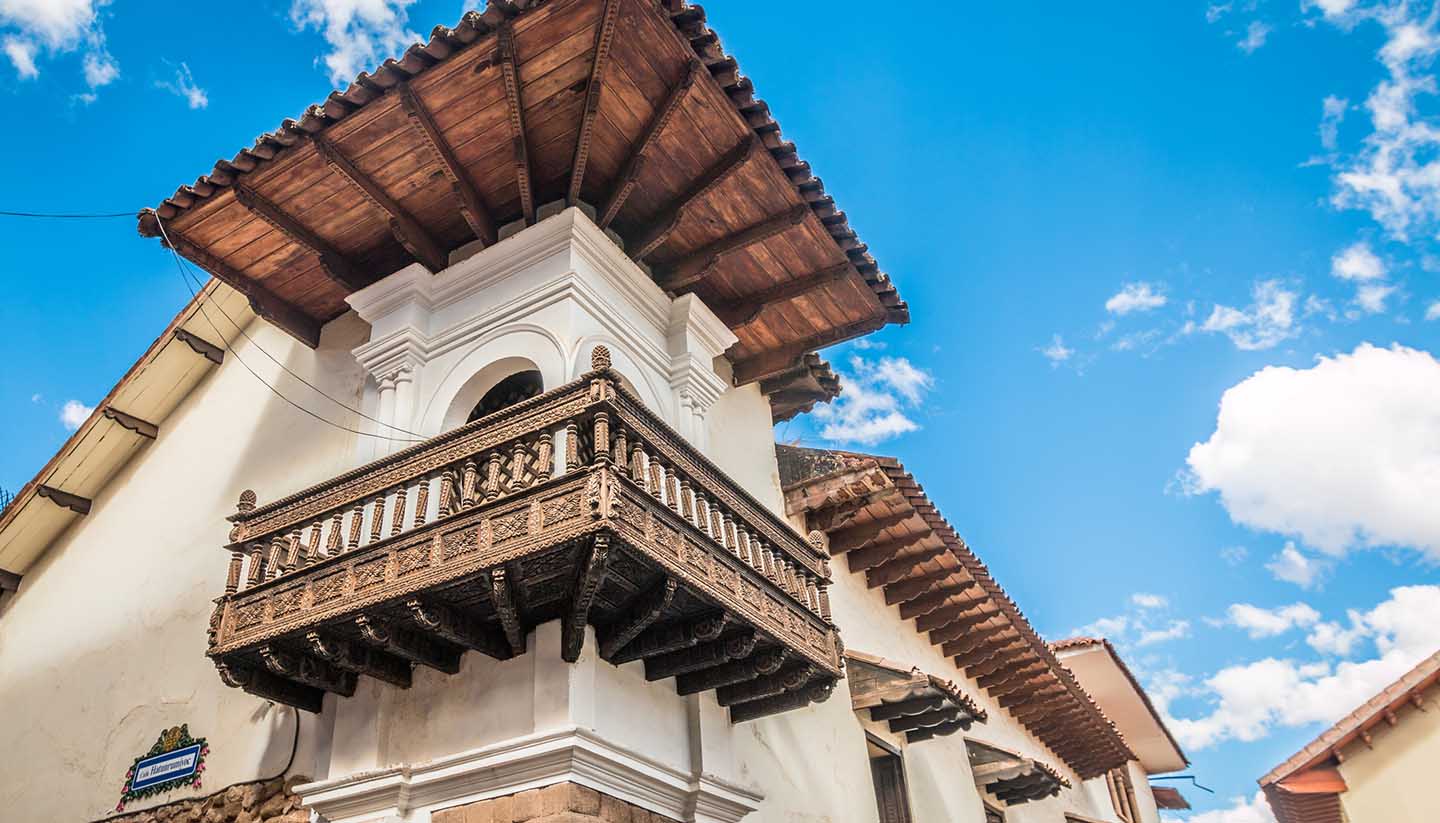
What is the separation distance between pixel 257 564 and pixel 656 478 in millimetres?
2559

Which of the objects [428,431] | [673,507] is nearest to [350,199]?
[428,431]

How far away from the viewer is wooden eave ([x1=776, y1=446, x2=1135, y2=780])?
9.27 m

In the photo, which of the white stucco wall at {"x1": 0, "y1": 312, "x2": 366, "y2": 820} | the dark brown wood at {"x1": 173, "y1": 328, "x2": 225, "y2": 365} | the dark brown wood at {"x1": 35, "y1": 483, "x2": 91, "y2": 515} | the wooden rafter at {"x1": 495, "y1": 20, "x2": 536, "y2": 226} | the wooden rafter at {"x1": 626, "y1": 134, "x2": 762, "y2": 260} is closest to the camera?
the wooden rafter at {"x1": 495, "y1": 20, "x2": 536, "y2": 226}

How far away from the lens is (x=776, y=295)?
8.31m

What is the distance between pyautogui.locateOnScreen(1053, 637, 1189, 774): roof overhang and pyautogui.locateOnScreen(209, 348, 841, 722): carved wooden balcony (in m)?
11.0

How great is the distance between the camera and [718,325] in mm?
8102

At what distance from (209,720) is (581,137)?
4.69 m

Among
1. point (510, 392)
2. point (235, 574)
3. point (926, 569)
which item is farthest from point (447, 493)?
point (926, 569)

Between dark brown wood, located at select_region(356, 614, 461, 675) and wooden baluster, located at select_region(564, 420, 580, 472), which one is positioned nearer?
wooden baluster, located at select_region(564, 420, 580, 472)

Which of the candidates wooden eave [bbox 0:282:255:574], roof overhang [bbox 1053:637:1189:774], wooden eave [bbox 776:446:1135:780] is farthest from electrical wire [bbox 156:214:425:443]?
roof overhang [bbox 1053:637:1189:774]

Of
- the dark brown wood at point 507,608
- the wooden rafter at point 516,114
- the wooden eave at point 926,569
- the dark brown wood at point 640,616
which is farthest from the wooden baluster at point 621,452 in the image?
the wooden eave at point 926,569

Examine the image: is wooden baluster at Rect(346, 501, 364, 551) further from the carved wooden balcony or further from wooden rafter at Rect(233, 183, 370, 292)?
wooden rafter at Rect(233, 183, 370, 292)

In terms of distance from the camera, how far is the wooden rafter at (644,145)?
636 centimetres

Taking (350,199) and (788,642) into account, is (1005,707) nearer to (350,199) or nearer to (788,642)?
(788,642)
